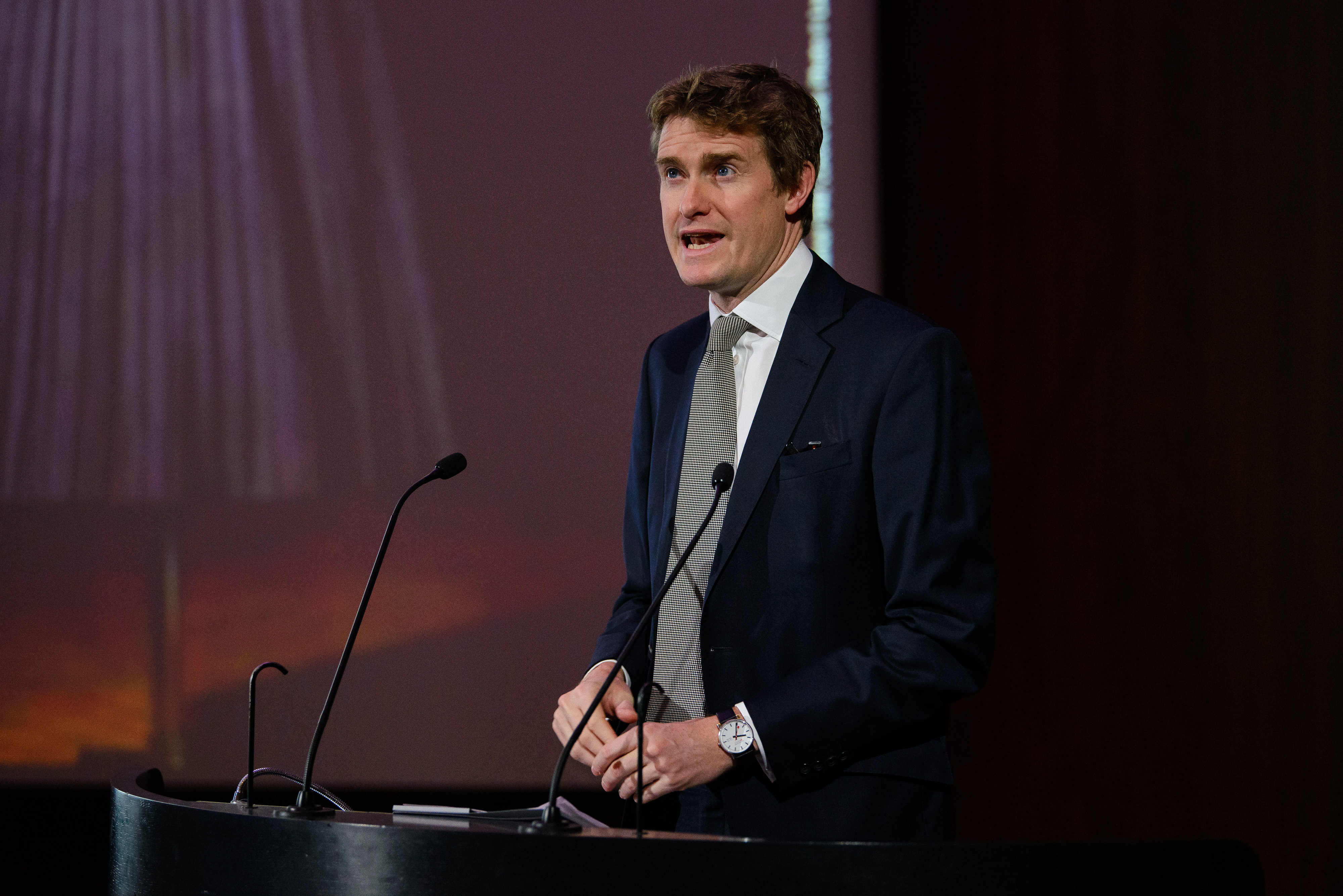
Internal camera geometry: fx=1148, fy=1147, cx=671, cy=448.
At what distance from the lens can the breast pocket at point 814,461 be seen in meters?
1.52

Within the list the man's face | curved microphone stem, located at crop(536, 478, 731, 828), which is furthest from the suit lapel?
curved microphone stem, located at crop(536, 478, 731, 828)

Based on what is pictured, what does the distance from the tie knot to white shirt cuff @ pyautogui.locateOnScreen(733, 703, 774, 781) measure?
56 cm

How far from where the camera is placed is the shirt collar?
Result: 1671 millimetres

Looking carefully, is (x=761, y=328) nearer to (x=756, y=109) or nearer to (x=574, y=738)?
(x=756, y=109)

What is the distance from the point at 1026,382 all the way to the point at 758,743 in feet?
7.36

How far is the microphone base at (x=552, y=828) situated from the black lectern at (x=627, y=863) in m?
0.01

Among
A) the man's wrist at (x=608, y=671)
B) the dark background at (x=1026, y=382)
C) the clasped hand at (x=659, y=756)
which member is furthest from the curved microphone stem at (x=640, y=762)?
the dark background at (x=1026, y=382)

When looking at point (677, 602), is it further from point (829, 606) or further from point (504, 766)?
point (504, 766)

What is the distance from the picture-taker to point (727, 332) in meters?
1.71

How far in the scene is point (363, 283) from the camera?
3.51 metres

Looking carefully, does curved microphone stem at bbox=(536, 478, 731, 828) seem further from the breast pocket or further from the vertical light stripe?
the vertical light stripe

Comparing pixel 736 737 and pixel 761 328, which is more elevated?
pixel 761 328

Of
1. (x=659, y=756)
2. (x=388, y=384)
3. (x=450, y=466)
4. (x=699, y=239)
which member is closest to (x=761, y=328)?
(x=699, y=239)

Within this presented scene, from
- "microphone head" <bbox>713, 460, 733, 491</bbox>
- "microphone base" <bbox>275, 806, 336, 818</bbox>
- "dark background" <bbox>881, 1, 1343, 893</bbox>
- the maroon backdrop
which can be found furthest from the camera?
the maroon backdrop
